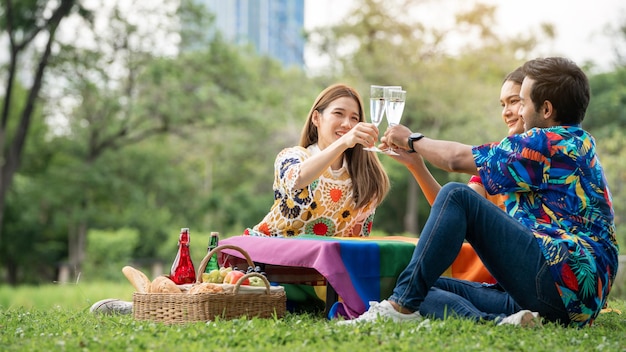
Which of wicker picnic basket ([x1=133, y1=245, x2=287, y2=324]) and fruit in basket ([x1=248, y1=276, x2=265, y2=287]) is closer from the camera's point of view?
wicker picnic basket ([x1=133, y1=245, x2=287, y2=324])

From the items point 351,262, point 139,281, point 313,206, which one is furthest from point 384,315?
point 139,281

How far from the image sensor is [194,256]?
19312mm

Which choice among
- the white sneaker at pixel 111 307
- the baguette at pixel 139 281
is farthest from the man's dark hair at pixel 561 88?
the white sneaker at pixel 111 307

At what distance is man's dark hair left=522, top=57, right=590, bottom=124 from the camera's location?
384 cm

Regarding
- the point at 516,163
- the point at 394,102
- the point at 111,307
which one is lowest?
the point at 111,307

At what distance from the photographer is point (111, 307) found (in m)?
5.02

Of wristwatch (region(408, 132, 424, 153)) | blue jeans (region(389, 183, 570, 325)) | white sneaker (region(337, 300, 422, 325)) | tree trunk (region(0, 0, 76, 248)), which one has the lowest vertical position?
white sneaker (region(337, 300, 422, 325))

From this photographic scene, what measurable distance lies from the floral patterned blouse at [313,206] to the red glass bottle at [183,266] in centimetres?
55

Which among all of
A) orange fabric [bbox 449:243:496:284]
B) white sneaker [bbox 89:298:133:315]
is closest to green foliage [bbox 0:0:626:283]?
white sneaker [bbox 89:298:133:315]

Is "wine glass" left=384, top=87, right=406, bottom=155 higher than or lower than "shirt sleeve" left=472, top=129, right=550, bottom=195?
higher

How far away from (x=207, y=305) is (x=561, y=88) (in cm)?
206

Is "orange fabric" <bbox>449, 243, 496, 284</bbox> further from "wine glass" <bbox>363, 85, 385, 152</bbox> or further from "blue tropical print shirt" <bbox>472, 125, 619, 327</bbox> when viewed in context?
→ "wine glass" <bbox>363, 85, 385, 152</bbox>

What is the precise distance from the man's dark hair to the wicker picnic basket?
171 centimetres

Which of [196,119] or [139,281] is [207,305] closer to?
[139,281]
